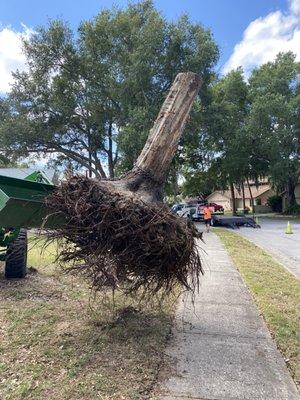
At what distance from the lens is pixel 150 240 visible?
3.88m

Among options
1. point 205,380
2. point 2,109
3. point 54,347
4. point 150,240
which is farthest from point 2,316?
point 2,109

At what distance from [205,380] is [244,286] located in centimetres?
406

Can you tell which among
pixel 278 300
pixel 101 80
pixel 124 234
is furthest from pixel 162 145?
pixel 101 80

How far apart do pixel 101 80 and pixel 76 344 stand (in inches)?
1011

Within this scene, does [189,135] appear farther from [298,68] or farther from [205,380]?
[205,380]

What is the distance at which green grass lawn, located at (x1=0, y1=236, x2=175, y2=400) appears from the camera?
3367mm

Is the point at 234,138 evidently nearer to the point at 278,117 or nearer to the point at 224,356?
the point at 278,117

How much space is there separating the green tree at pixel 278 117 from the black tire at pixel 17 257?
1132 inches

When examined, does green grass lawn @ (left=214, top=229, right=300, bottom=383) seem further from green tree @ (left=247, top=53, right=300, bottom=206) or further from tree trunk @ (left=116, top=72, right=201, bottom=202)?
green tree @ (left=247, top=53, right=300, bottom=206)

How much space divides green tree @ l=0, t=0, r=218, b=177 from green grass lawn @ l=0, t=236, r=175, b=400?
17.9 m

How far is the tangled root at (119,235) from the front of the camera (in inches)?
153

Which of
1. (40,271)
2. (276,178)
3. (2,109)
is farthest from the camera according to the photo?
(276,178)

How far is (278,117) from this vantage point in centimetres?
3341

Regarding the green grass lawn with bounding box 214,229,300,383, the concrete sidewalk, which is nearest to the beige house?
the green grass lawn with bounding box 214,229,300,383
